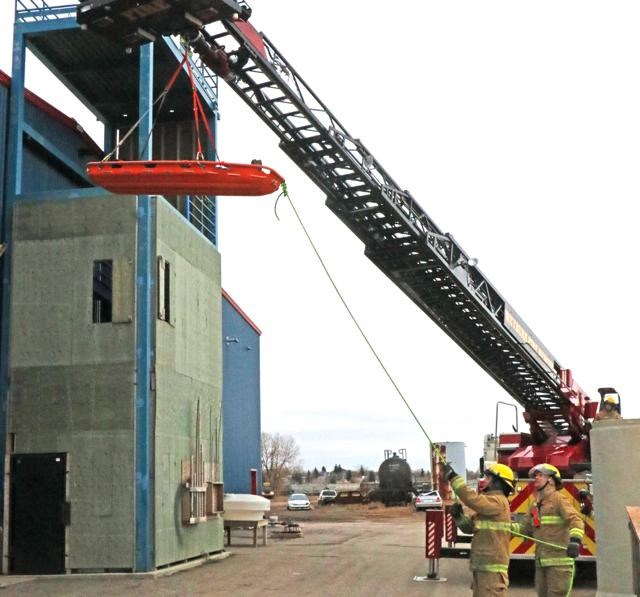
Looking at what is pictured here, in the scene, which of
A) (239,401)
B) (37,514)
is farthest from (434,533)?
(239,401)

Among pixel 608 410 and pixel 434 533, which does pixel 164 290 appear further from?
pixel 608 410

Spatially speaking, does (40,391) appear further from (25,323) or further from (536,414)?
(536,414)

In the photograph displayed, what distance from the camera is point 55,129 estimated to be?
66.1ft

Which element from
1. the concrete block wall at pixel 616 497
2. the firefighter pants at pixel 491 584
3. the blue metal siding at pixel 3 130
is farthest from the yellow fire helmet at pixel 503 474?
the blue metal siding at pixel 3 130

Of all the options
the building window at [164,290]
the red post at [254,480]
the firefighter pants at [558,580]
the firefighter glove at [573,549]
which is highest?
the building window at [164,290]

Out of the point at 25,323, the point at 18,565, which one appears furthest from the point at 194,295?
the point at 18,565

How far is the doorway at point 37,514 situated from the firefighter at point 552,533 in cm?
963

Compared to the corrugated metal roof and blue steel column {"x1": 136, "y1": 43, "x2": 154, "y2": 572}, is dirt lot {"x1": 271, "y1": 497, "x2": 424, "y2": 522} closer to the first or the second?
the corrugated metal roof

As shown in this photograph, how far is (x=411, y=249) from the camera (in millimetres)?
15867

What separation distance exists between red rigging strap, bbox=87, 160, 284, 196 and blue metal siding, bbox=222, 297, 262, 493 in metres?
18.7

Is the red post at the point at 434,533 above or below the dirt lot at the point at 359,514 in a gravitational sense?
above

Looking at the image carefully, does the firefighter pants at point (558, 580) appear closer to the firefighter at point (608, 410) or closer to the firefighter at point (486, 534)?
the firefighter at point (486, 534)

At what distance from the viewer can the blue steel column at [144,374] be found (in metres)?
16.4

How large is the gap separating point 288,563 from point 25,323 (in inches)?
293
